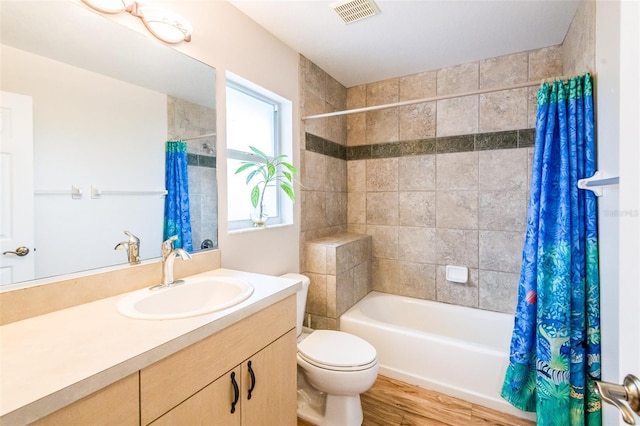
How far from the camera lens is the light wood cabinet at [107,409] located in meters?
0.59

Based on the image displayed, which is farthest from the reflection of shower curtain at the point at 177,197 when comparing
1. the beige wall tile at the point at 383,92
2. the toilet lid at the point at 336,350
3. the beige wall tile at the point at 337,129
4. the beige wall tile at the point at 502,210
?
the beige wall tile at the point at 502,210

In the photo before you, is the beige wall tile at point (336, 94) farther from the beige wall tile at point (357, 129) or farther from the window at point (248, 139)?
the window at point (248, 139)

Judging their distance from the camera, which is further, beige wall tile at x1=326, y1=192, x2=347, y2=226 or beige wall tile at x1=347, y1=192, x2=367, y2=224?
beige wall tile at x1=347, y1=192, x2=367, y2=224

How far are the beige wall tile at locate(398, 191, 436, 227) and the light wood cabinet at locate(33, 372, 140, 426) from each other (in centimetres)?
239

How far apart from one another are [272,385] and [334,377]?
49cm

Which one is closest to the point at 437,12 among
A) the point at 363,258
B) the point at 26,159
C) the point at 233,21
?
the point at 233,21

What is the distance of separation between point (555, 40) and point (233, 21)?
7.58 feet

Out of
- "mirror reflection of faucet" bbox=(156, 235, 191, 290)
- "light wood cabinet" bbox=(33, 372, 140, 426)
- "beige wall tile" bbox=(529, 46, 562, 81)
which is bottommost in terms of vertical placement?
"light wood cabinet" bbox=(33, 372, 140, 426)

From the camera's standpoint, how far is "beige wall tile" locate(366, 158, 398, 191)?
8.95 feet

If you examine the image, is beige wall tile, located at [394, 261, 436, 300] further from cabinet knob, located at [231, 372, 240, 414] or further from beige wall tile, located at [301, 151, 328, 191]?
cabinet knob, located at [231, 372, 240, 414]

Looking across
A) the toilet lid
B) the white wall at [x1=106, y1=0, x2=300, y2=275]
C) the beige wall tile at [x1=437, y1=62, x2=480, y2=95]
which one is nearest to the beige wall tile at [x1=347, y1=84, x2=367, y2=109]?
the beige wall tile at [x1=437, y1=62, x2=480, y2=95]

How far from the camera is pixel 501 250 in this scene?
2.30 meters

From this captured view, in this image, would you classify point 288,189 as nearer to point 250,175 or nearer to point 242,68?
point 250,175

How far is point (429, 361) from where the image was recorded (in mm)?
1968
